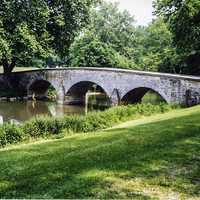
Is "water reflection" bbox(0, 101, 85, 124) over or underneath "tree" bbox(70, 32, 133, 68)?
underneath

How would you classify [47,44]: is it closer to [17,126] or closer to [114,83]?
[114,83]

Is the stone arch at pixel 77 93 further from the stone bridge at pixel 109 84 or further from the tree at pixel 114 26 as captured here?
the tree at pixel 114 26

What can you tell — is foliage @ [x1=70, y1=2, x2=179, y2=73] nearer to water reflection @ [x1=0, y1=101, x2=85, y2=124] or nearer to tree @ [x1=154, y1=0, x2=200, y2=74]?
tree @ [x1=154, y1=0, x2=200, y2=74]

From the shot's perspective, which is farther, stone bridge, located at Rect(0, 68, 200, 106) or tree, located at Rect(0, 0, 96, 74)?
tree, located at Rect(0, 0, 96, 74)

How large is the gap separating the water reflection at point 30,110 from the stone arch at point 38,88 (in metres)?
4.44

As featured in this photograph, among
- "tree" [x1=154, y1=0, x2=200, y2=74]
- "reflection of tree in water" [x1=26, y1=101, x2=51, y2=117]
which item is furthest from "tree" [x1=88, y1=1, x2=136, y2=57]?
"tree" [x1=154, y1=0, x2=200, y2=74]

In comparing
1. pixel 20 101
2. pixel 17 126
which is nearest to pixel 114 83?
pixel 20 101

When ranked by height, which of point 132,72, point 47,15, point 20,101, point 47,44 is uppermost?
point 47,15

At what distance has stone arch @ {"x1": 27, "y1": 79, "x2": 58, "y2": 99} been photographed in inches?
2031

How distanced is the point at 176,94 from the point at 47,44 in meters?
18.9

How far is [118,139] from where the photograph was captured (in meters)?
14.5

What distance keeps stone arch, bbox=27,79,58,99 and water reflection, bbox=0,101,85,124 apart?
14.6ft

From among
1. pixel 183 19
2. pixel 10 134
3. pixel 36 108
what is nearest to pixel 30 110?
pixel 36 108

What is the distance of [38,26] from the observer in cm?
4453
